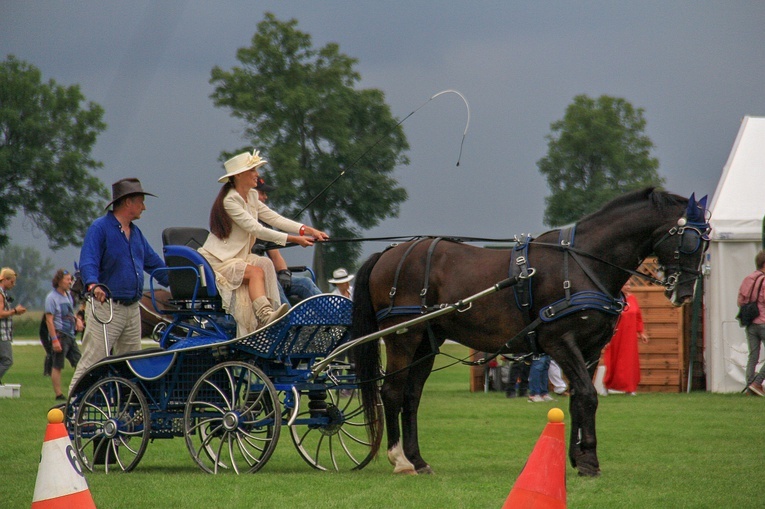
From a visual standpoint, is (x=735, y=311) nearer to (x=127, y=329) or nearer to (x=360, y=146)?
(x=127, y=329)

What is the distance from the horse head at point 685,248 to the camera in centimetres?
782

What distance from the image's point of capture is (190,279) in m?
8.27

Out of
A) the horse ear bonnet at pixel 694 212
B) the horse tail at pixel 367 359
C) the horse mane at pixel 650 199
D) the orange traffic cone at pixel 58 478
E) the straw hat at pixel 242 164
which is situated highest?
the straw hat at pixel 242 164

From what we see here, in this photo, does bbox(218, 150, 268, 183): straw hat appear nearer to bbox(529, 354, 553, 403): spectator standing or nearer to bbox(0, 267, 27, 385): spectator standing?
bbox(0, 267, 27, 385): spectator standing

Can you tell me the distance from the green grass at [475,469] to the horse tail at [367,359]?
0.40 meters

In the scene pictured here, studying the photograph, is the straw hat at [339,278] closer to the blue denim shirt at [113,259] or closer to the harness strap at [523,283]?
the blue denim shirt at [113,259]

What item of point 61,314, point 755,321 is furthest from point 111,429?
point 755,321

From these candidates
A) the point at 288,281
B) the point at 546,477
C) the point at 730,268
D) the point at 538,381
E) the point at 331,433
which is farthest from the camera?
the point at 730,268

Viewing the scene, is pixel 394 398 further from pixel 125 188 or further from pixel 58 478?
pixel 58 478

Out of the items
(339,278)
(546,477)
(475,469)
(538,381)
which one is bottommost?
(475,469)

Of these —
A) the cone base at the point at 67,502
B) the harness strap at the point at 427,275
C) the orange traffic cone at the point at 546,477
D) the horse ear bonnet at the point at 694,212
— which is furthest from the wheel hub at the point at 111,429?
the horse ear bonnet at the point at 694,212

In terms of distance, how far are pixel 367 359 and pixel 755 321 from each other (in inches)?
347

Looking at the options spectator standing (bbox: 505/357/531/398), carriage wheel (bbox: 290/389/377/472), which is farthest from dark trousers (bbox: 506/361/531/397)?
carriage wheel (bbox: 290/389/377/472)

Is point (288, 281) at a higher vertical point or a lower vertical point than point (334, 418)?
higher
